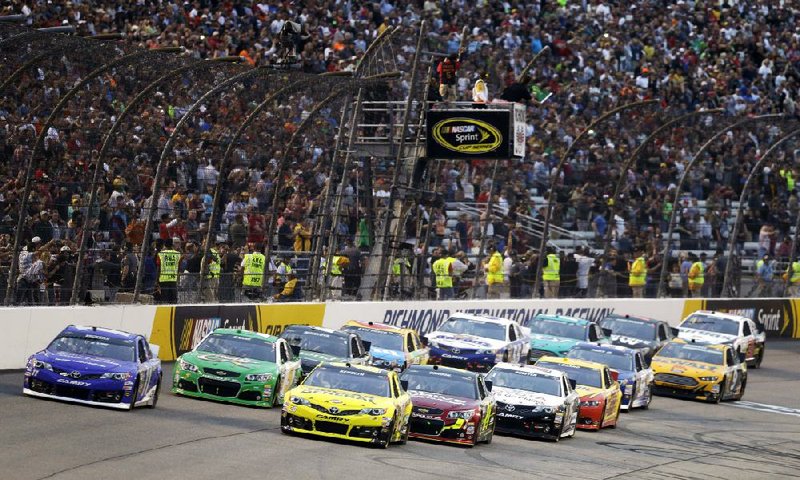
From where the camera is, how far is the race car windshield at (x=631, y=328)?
3425 centimetres

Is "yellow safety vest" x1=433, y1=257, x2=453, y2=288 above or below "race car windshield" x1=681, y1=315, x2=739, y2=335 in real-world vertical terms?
above

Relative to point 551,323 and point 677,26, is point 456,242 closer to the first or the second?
point 551,323

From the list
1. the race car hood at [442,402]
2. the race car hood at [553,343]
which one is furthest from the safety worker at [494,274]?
the race car hood at [442,402]

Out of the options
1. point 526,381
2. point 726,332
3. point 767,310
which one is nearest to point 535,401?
point 526,381

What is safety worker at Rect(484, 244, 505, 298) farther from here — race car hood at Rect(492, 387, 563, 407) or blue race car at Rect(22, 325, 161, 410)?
blue race car at Rect(22, 325, 161, 410)

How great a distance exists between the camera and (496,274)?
34.2m

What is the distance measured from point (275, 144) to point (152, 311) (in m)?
3.56

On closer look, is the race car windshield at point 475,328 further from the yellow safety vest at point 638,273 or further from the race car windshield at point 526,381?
the yellow safety vest at point 638,273

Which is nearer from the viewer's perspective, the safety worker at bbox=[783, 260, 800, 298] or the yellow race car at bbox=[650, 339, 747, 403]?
the yellow race car at bbox=[650, 339, 747, 403]

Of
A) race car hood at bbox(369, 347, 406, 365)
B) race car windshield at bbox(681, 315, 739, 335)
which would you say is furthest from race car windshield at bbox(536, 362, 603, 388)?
race car windshield at bbox(681, 315, 739, 335)

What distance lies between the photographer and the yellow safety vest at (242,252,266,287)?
27.5 meters

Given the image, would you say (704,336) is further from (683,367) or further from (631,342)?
(683,367)

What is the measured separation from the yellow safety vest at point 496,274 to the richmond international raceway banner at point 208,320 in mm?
5345

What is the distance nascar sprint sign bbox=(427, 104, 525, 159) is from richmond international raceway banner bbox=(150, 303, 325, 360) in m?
4.71
